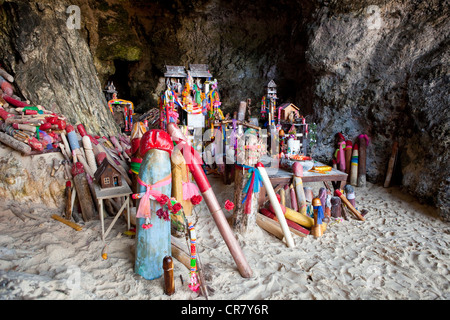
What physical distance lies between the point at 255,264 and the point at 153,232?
57.1 inches

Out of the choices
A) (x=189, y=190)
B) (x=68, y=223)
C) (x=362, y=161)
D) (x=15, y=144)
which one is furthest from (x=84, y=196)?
(x=362, y=161)

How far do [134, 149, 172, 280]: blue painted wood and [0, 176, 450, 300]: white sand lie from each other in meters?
0.16

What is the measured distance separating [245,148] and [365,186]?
14.5 ft

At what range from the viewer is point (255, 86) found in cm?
1201

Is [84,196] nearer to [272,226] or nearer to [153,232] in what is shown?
[153,232]

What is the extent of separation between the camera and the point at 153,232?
3.10 metres

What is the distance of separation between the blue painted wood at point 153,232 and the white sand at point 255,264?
0.16 metres

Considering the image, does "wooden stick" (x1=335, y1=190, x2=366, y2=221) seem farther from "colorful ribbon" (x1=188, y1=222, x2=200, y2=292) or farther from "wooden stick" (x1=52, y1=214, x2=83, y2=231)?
"wooden stick" (x1=52, y1=214, x2=83, y2=231)

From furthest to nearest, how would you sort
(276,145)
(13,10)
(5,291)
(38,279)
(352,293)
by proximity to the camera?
(276,145) → (13,10) → (352,293) → (38,279) → (5,291)

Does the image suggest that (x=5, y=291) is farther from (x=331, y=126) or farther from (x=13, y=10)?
(x=331, y=126)

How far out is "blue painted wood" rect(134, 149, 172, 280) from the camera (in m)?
3.06

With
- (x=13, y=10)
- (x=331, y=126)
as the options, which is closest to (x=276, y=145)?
(x=331, y=126)

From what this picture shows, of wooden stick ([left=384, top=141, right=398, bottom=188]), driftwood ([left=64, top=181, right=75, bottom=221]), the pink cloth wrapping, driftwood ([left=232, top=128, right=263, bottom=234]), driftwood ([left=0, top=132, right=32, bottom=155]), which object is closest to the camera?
the pink cloth wrapping

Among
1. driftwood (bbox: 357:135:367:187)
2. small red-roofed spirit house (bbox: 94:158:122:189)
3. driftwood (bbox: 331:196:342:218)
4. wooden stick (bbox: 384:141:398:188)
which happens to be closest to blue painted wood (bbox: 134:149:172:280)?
small red-roofed spirit house (bbox: 94:158:122:189)
